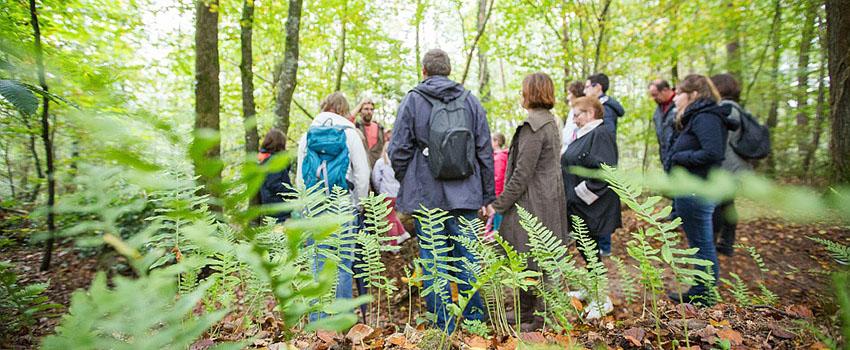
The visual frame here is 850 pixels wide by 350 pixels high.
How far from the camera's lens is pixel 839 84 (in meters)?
2.72

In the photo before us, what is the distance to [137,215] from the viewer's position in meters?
6.07

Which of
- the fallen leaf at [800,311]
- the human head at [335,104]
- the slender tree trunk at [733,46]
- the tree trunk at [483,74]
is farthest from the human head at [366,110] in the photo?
the slender tree trunk at [733,46]

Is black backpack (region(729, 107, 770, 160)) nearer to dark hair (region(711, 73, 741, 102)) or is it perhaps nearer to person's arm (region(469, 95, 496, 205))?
dark hair (region(711, 73, 741, 102))

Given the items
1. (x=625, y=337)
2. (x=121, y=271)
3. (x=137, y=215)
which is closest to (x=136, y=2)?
(x=137, y=215)

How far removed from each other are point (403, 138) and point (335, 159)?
65 centimetres

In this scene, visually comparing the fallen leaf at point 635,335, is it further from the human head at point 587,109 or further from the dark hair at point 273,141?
the dark hair at point 273,141

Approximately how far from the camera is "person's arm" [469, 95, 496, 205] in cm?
331

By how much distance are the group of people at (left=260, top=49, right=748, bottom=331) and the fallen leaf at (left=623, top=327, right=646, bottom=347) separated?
4.90 feet

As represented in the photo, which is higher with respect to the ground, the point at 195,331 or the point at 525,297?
the point at 195,331

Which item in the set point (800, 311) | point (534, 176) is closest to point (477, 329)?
point (800, 311)

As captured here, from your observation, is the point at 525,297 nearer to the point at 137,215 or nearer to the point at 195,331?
the point at 195,331

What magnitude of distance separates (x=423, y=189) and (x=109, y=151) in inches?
107

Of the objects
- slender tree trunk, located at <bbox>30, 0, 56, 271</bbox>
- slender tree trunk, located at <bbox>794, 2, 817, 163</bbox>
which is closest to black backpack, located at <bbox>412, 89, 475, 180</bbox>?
→ slender tree trunk, located at <bbox>30, 0, 56, 271</bbox>

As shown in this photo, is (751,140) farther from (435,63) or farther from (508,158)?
(435,63)
